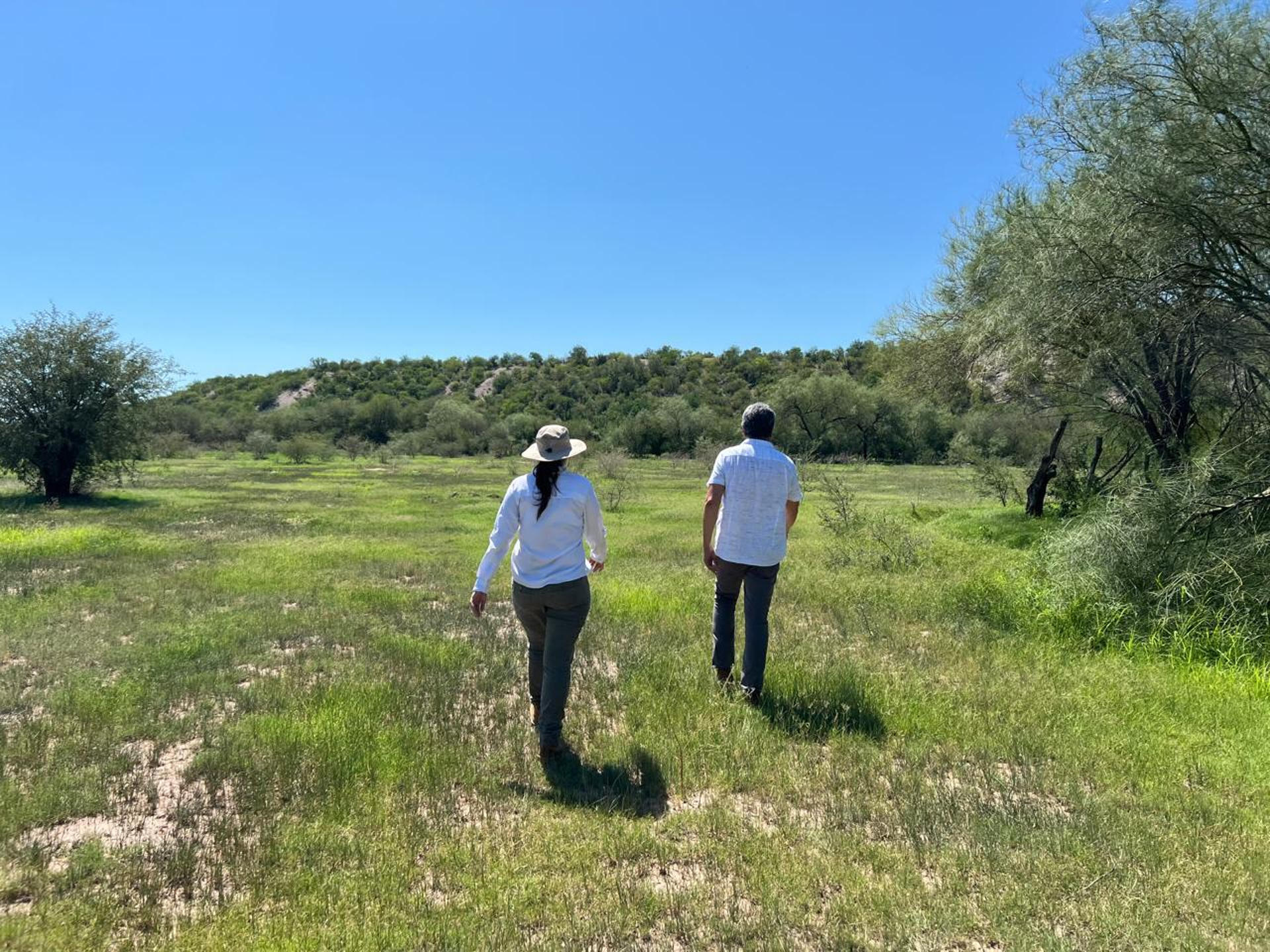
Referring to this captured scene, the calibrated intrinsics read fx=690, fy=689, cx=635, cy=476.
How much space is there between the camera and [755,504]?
535 cm

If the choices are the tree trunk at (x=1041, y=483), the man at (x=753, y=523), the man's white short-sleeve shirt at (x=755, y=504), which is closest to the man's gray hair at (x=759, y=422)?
the man at (x=753, y=523)

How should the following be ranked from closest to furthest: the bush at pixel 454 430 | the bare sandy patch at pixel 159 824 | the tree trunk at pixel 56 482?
the bare sandy patch at pixel 159 824
the tree trunk at pixel 56 482
the bush at pixel 454 430

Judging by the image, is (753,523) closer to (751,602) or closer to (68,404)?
(751,602)

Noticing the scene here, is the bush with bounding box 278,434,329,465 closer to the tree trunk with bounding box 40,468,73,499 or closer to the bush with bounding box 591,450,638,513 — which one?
the bush with bounding box 591,450,638,513

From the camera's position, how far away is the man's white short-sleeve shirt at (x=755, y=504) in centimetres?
535

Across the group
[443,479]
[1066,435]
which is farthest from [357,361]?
[1066,435]

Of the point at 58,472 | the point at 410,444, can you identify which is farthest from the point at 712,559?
the point at 410,444

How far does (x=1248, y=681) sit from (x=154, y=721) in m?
8.64

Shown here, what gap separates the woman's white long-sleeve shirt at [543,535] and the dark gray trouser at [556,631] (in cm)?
7

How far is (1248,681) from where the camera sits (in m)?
5.56

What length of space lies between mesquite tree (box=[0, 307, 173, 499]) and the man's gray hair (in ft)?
82.8

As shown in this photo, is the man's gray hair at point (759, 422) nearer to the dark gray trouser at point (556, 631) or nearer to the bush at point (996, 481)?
the dark gray trouser at point (556, 631)

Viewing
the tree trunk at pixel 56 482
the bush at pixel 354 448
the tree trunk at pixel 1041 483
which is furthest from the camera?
the bush at pixel 354 448

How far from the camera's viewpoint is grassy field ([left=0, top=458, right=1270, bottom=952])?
2969 mm
